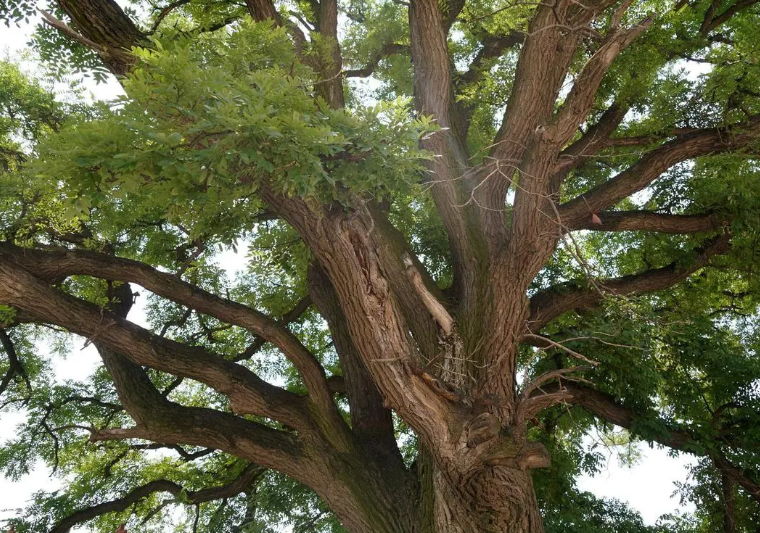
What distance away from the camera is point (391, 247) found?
17.2 feet

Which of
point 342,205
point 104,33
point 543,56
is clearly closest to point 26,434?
point 104,33

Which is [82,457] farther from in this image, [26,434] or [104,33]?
[104,33]

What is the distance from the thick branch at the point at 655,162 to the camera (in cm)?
575

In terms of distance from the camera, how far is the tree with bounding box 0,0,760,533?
4180 mm

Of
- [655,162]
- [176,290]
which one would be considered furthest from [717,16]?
[176,290]

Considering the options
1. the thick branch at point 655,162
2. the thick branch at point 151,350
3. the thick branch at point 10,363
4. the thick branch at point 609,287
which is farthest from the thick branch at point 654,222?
the thick branch at point 10,363

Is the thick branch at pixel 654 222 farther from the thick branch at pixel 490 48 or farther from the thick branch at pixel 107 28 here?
the thick branch at pixel 107 28

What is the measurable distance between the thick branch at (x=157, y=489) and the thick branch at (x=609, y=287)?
415cm

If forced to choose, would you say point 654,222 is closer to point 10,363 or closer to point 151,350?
point 151,350

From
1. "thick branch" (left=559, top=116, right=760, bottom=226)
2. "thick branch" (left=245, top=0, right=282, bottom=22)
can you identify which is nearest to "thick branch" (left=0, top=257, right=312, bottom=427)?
"thick branch" (left=245, top=0, right=282, bottom=22)

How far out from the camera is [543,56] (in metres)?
5.23

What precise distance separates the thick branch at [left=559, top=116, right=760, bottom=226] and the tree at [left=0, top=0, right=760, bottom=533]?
3 cm

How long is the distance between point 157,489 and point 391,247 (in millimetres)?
4712

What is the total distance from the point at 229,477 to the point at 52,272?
14.8ft
